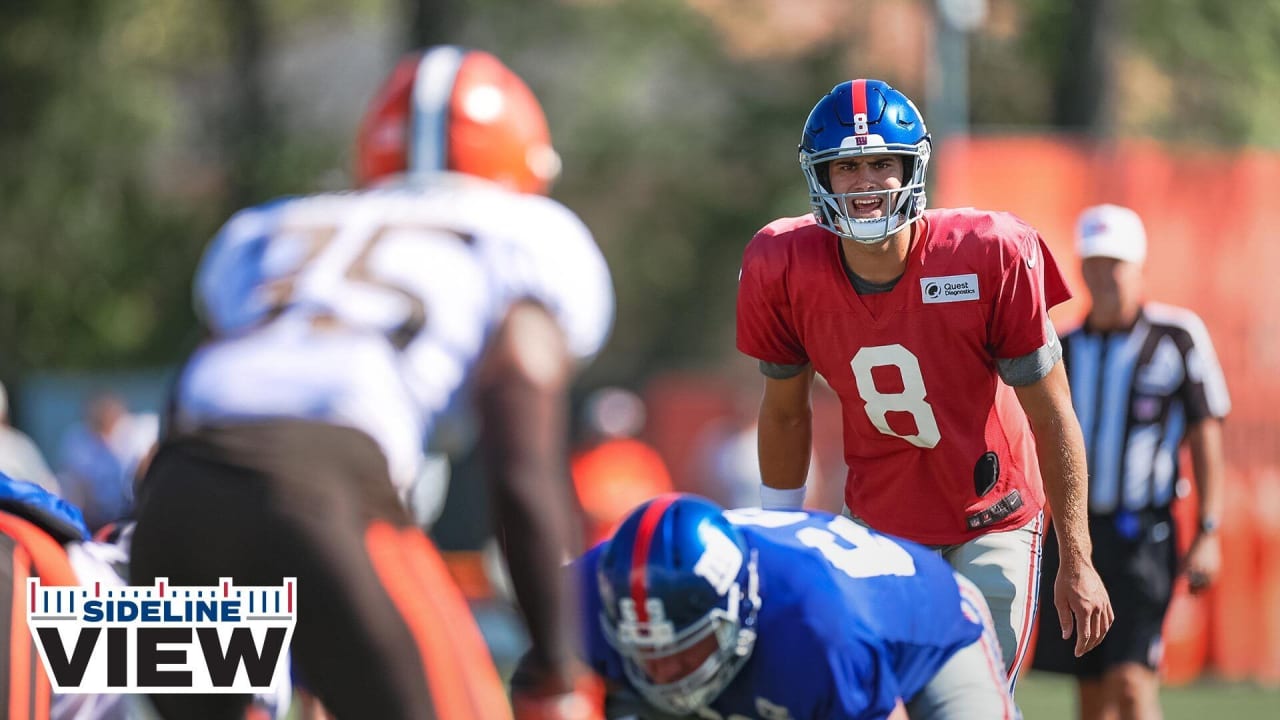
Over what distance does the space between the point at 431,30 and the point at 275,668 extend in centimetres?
1163

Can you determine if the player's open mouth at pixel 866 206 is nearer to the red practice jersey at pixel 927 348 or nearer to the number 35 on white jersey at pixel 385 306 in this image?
the red practice jersey at pixel 927 348

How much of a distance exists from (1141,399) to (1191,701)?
3608 mm

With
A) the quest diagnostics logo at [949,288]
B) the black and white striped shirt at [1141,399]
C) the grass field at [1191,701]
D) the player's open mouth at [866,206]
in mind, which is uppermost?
the player's open mouth at [866,206]

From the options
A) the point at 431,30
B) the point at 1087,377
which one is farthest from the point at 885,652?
the point at 431,30

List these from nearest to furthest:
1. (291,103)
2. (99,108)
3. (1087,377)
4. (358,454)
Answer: (358,454), (1087,377), (99,108), (291,103)

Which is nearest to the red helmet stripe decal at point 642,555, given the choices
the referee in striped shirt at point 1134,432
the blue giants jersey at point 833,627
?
the blue giants jersey at point 833,627

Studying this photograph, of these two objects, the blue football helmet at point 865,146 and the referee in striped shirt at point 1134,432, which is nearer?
the blue football helmet at point 865,146

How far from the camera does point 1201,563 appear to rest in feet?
18.9

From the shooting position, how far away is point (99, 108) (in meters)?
19.5

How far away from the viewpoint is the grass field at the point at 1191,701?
27.3 ft

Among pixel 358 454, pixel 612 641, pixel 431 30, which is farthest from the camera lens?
pixel 431 30

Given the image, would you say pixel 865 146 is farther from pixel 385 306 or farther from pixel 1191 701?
pixel 1191 701

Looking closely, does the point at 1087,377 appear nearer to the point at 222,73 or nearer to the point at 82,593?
the point at 82,593

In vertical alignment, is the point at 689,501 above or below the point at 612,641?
above
